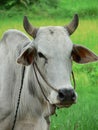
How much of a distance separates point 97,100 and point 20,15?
15871 millimetres

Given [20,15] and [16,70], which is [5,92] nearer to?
[16,70]

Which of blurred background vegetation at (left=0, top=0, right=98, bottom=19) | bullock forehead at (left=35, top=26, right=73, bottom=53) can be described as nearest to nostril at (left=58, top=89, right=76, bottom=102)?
bullock forehead at (left=35, top=26, right=73, bottom=53)

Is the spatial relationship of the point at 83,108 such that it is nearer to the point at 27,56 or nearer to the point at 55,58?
the point at 27,56

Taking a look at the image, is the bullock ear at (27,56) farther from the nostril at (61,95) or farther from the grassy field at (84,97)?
the grassy field at (84,97)

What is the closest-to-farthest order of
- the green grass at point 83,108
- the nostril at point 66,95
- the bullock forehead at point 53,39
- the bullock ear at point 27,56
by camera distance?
the nostril at point 66,95, the bullock forehead at point 53,39, the bullock ear at point 27,56, the green grass at point 83,108

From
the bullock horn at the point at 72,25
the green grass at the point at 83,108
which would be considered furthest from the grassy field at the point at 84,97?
the bullock horn at the point at 72,25

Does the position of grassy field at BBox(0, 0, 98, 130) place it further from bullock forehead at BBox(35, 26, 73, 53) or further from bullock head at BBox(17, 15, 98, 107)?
bullock forehead at BBox(35, 26, 73, 53)

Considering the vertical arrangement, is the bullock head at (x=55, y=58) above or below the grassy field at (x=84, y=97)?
above

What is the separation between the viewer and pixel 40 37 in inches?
190

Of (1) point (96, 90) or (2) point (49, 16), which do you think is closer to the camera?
(1) point (96, 90)

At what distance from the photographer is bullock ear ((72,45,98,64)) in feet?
16.3

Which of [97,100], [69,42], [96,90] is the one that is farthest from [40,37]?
[96,90]

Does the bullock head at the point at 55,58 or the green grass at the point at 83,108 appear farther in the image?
the green grass at the point at 83,108

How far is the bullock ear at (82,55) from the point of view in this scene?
4.96m
